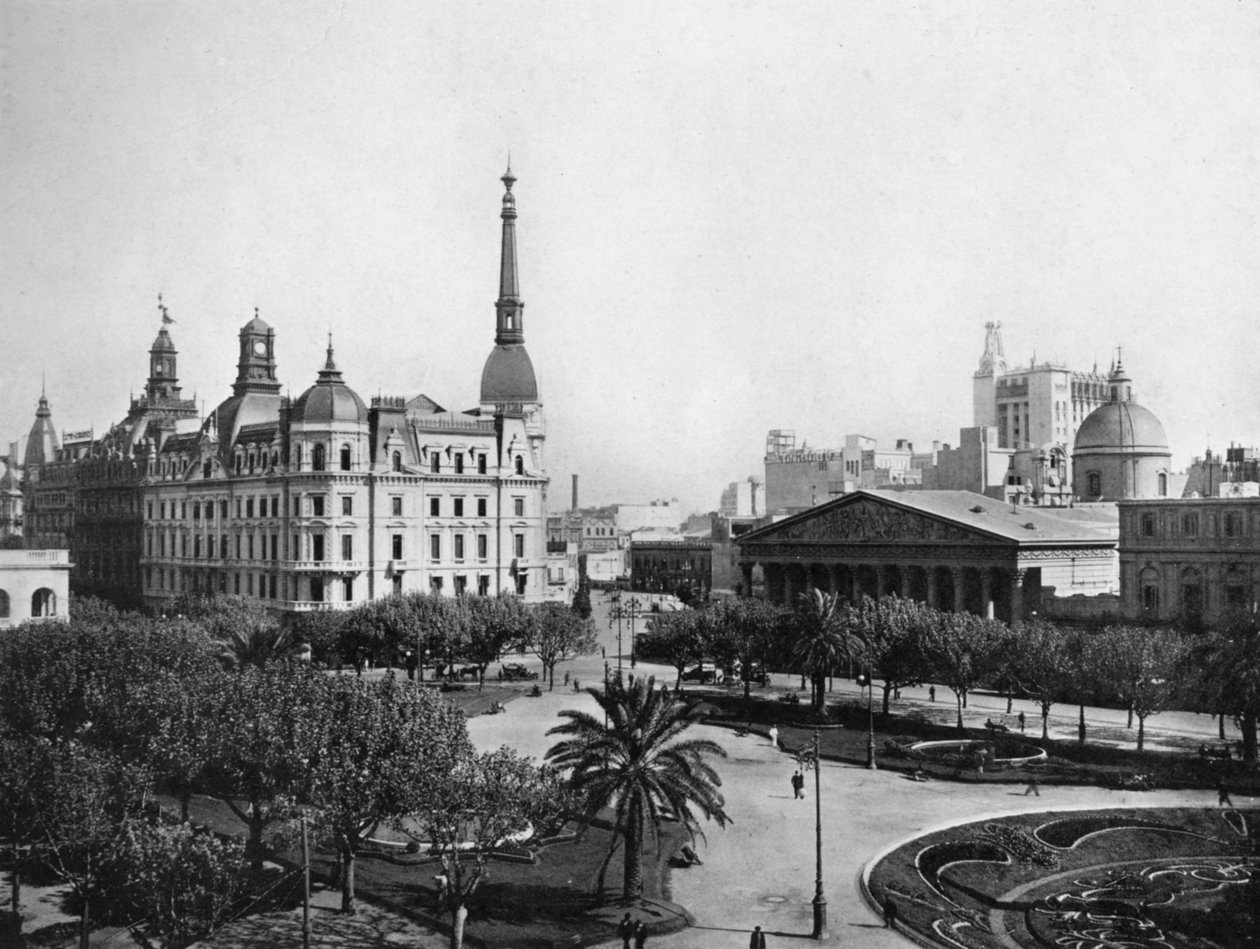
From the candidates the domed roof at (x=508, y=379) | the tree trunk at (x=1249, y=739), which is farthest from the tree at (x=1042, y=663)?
the domed roof at (x=508, y=379)

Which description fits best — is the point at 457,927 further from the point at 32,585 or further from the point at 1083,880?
the point at 32,585

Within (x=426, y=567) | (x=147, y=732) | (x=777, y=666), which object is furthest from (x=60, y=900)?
Answer: (x=426, y=567)

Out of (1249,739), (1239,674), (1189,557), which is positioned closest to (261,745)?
(1239,674)

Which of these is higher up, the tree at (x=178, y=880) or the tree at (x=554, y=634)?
the tree at (x=554, y=634)

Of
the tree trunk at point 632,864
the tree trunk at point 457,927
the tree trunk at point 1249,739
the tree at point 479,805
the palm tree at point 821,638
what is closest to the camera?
the tree trunk at point 457,927

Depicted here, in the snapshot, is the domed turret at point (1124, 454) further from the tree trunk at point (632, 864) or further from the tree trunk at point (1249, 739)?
the tree trunk at point (632, 864)

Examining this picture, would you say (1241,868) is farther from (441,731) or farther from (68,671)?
(68,671)
